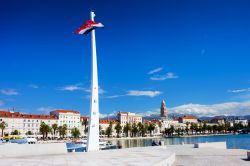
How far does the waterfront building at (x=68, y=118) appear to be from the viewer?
15638cm

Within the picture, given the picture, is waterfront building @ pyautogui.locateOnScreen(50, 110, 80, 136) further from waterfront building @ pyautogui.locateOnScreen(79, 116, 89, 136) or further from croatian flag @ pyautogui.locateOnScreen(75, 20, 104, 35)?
croatian flag @ pyautogui.locateOnScreen(75, 20, 104, 35)

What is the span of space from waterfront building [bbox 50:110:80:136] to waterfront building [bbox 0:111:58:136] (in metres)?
5.04

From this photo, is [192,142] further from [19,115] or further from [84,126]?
[19,115]

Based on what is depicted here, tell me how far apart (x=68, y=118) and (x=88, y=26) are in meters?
136

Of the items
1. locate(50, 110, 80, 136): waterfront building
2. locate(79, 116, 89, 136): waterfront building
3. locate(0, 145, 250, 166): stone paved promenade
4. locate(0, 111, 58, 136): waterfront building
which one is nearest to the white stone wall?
locate(0, 111, 58, 136): waterfront building

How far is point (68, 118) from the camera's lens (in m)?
160

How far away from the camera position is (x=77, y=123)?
16450 centimetres

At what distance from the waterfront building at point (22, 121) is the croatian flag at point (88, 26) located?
116 m

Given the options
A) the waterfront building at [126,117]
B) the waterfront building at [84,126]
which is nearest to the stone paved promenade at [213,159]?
the waterfront building at [84,126]

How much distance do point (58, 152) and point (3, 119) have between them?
120432mm

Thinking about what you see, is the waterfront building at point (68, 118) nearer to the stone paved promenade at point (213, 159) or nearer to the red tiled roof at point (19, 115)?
the red tiled roof at point (19, 115)

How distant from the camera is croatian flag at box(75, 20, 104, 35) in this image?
93.8 ft

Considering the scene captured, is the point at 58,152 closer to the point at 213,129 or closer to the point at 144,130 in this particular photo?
the point at 144,130

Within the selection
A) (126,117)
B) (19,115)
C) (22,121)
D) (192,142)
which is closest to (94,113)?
(192,142)
